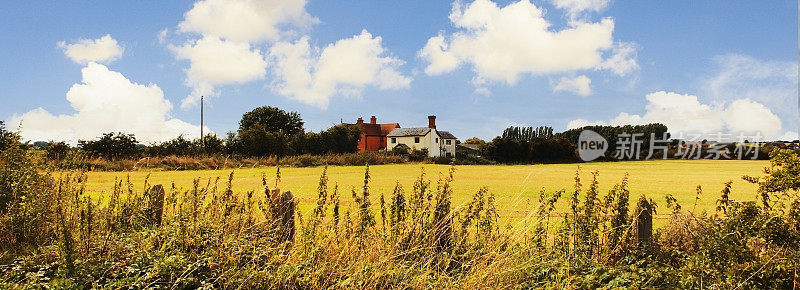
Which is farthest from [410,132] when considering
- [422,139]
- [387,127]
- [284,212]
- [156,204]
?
[284,212]

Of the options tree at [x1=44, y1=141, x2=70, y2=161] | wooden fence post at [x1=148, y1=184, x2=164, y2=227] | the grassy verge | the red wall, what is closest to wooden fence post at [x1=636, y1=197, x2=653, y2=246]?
the grassy verge

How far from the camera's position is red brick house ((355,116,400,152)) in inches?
2891

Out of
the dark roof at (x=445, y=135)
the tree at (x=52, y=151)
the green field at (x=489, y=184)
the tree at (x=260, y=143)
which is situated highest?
the dark roof at (x=445, y=135)

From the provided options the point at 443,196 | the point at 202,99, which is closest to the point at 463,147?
the point at 202,99

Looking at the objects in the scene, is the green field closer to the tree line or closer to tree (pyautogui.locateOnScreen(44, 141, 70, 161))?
tree (pyautogui.locateOnScreen(44, 141, 70, 161))

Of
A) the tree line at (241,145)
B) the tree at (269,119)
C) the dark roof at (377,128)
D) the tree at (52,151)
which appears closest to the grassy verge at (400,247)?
the tree at (52,151)

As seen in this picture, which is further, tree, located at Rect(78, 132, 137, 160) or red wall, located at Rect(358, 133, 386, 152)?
red wall, located at Rect(358, 133, 386, 152)

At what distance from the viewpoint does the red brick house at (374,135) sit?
7344 centimetres

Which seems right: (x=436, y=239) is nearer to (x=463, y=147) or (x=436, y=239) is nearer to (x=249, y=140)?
(x=249, y=140)

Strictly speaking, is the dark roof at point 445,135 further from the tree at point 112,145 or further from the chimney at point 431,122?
the tree at point 112,145

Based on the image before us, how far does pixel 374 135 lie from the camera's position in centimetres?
7606

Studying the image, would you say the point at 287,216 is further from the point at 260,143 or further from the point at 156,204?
the point at 260,143

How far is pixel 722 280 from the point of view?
462cm

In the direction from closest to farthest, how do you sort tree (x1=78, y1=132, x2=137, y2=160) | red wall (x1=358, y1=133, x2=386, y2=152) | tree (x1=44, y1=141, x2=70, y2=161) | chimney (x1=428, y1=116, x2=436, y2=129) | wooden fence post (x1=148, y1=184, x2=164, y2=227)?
wooden fence post (x1=148, y1=184, x2=164, y2=227) → tree (x1=44, y1=141, x2=70, y2=161) → tree (x1=78, y1=132, x2=137, y2=160) → chimney (x1=428, y1=116, x2=436, y2=129) → red wall (x1=358, y1=133, x2=386, y2=152)
